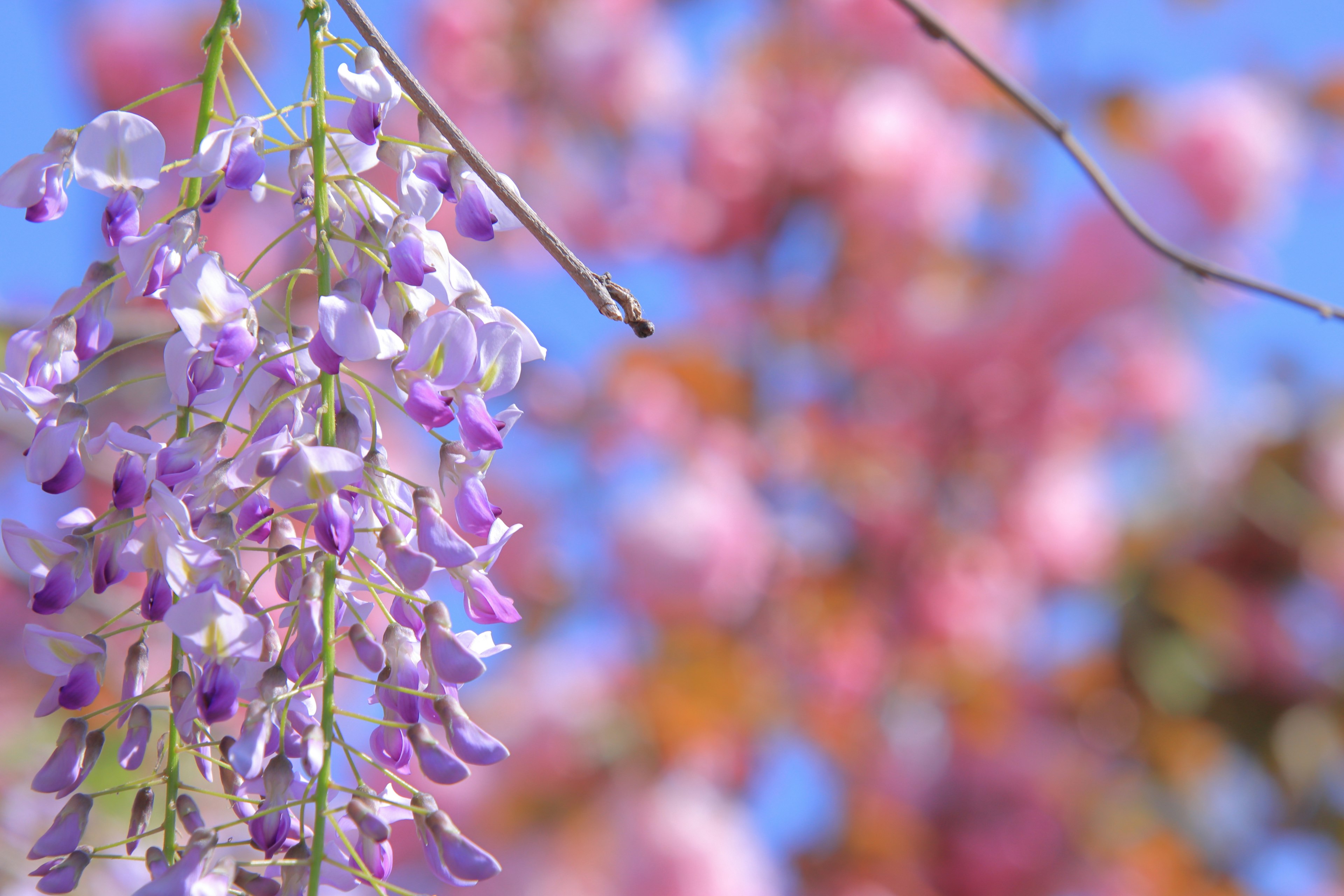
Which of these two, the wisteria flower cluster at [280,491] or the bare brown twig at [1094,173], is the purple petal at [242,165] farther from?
the bare brown twig at [1094,173]

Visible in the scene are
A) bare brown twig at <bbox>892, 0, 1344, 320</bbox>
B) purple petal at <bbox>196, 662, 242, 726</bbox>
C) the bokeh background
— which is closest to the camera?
purple petal at <bbox>196, 662, 242, 726</bbox>

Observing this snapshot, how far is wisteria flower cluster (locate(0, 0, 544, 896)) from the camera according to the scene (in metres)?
0.27

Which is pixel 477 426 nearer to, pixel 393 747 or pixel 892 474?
pixel 393 747

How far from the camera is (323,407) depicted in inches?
11.3

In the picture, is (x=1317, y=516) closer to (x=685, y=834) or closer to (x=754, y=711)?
(x=754, y=711)

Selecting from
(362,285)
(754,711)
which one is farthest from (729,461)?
(362,285)

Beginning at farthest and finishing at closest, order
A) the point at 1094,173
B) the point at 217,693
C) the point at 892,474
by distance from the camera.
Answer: the point at 892,474 → the point at 1094,173 → the point at 217,693

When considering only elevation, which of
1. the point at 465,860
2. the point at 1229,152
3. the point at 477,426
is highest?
the point at 1229,152

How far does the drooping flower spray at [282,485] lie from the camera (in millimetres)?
265

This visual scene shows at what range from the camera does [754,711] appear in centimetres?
176

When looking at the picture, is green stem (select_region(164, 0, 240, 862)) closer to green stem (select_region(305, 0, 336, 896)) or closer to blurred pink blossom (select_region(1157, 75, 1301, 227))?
green stem (select_region(305, 0, 336, 896))

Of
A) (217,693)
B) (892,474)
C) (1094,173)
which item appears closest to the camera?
(217,693)

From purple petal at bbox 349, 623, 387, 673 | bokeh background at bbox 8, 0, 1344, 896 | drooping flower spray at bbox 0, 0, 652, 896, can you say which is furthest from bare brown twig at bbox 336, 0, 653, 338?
bokeh background at bbox 8, 0, 1344, 896

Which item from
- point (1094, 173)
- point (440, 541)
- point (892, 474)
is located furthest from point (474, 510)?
point (892, 474)
